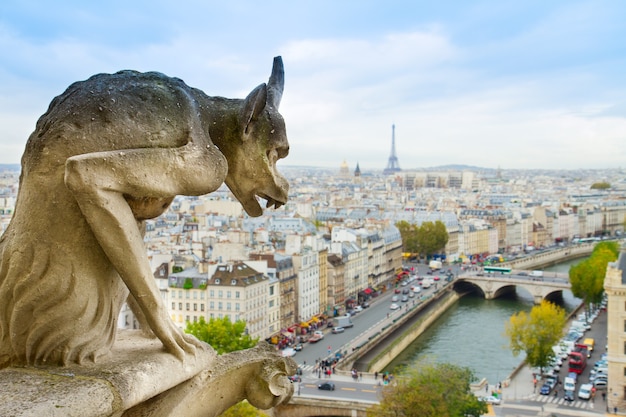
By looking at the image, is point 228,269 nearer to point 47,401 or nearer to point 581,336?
point 581,336

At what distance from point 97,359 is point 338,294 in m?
38.9

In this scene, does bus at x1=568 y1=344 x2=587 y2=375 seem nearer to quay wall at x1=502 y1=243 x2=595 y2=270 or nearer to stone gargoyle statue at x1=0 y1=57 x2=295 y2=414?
stone gargoyle statue at x1=0 y1=57 x2=295 y2=414

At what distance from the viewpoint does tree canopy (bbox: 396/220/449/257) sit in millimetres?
63188

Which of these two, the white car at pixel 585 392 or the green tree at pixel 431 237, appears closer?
the white car at pixel 585 392

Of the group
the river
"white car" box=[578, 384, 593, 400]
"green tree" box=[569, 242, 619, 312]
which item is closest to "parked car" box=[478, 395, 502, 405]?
the river

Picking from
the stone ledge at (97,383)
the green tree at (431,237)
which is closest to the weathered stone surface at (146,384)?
the stone ledge at (97,383)

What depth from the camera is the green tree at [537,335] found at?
87.7ft

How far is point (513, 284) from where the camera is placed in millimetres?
47562

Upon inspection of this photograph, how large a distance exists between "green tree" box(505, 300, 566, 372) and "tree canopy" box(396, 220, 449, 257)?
3289 centimetres

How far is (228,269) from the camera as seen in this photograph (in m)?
31.1

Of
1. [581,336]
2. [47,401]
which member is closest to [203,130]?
[47,401]

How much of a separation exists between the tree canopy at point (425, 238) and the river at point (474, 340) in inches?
619

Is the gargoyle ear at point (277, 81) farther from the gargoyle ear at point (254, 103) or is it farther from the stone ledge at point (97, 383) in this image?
the stone ledge at point (97, 383)

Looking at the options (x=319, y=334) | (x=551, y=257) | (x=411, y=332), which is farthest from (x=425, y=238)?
(x=319, y=334)
